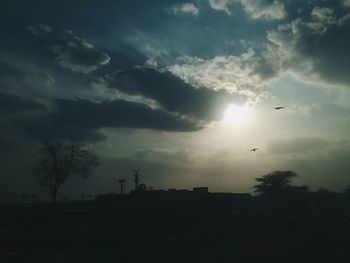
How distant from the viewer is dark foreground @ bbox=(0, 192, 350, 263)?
2988 centimetres

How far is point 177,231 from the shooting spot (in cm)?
3984

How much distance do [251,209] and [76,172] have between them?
31.2 m

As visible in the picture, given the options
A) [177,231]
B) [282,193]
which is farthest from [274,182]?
[177,231]

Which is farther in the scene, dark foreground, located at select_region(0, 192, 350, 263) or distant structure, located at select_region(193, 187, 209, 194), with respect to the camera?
distant structure, located at select_region(193, 187, 209, 194)

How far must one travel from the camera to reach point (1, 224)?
4294 centimetres

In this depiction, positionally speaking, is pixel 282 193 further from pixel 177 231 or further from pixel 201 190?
pixel 177 231

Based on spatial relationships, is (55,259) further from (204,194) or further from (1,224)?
(204,194)

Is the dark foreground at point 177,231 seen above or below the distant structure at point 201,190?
below

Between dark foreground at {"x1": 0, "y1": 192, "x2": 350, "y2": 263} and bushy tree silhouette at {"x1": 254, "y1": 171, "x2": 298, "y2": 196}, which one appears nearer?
dark foreground at {"x1": 0, "y1": 192, "x2": 350, "y2": 263}

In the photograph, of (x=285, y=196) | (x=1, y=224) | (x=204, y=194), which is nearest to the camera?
(x=1, y=224)

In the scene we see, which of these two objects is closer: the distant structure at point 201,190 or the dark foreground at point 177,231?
the dark foreground at point 177,231

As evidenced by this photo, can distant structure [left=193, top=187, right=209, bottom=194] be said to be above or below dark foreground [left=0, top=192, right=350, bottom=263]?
above

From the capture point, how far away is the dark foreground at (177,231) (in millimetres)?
29875

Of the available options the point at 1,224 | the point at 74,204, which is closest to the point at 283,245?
the point at 1,224
